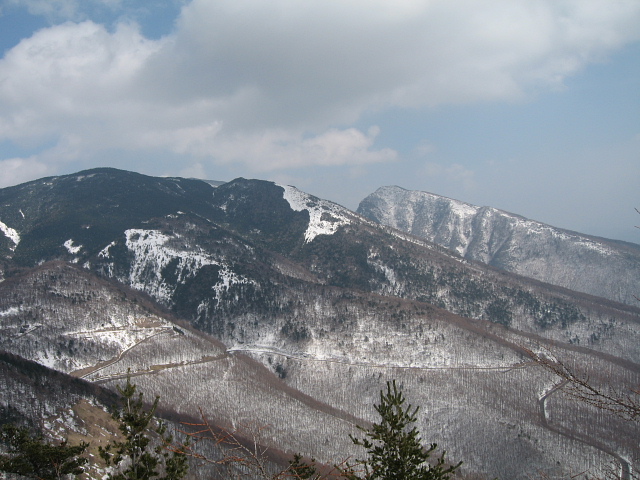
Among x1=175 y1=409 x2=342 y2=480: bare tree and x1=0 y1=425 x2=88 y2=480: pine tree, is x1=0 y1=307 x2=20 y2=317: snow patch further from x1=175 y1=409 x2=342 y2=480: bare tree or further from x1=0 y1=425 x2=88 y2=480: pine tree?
x1=175 y1=409 x2=342 y2=480: bare tree

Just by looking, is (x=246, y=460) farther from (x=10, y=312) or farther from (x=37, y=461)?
(x=10, y=312)

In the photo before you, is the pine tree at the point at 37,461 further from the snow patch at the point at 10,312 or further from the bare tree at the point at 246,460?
the snow patch at the point at 10,312

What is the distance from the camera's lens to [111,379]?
502ft

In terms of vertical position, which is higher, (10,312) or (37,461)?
(37,461)

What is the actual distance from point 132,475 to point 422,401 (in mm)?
160665

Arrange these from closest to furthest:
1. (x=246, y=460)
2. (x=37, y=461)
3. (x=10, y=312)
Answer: (x=246, y=460) → (x=37, y=461) → (x=10, y=312)

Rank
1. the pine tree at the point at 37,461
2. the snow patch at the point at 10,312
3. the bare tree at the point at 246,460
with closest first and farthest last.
Answer: the bare tree at the point at 246,460
the pine tree at the point at 37,461
the snow patch at the point at 10,312

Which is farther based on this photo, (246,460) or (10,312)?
(10,312)

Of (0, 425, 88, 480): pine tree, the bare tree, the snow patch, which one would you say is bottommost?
the snow patch

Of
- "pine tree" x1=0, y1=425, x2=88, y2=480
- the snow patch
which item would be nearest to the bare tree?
"pine tree" x1=0, y1=425, x2=88, y2=480

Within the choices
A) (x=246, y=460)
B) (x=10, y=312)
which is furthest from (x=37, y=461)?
(x=10, y=312)

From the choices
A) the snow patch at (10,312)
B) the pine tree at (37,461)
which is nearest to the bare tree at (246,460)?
the pine tree at (37,461)

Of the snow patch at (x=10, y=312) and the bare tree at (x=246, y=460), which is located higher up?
the bare tree at (x=246, y=460)

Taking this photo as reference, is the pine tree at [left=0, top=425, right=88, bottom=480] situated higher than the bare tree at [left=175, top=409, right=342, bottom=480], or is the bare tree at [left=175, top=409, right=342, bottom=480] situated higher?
the bare tree at [left=175, top=409, right=342, bottom=480]
